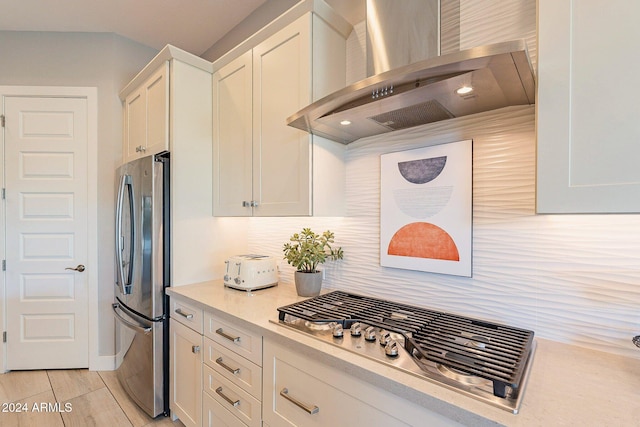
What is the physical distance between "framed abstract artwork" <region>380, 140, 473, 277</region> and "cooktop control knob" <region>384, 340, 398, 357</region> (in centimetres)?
52

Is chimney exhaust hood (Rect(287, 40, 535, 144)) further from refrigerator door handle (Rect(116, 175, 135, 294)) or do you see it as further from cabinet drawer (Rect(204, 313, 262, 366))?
refrigerator door handle (Rect(116, 175, 135, 294))

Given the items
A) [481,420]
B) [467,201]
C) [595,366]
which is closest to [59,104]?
[467,201]

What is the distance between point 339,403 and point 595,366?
82cm

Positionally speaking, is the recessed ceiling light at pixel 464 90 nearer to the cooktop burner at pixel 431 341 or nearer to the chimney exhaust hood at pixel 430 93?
the chimney exhaust hood at pixel 430 93

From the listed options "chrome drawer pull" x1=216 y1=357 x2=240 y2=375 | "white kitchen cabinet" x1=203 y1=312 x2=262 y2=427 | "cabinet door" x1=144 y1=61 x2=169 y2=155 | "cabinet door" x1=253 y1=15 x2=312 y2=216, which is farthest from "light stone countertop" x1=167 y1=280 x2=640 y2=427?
"cabinet door" x1=144 y1=61 x2=169 y2=155

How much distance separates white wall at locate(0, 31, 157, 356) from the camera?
2643 millimetres

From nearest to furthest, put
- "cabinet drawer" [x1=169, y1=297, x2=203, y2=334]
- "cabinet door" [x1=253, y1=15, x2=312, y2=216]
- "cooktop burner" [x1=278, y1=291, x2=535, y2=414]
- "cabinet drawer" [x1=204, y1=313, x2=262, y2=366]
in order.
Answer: "cooktop burner" [x1=278, y1=291, x2=535, y2=414] → "cabinet drawer" [x1=204, y1=313, x2=262, y2=366] → "cabinet door" [x1=253, y1=15, x2=312, y2=216] → "cabinet drawer" [x1=169, y1=297, x2=203, y2=334]

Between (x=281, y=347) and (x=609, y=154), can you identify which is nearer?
(x=609, y=154)

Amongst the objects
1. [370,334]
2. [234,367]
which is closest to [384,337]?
[370,334]

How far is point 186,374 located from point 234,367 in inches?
20.5

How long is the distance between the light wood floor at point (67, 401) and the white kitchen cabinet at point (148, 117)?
1.75 m

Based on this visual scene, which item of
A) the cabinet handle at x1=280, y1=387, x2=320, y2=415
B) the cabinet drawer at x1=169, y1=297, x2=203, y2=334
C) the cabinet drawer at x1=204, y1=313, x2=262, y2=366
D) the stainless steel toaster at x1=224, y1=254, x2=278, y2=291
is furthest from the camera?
the stainless steel toaster at x1=224, y1=254, x2=278, y2=291

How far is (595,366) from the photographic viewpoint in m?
0.98

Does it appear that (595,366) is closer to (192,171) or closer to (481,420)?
(481,420)
